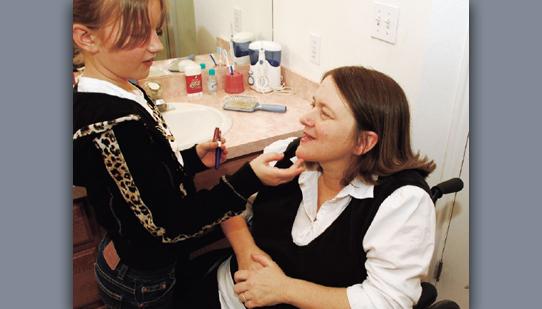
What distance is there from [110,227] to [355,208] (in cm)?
62

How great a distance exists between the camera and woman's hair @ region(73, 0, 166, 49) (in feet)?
2.74

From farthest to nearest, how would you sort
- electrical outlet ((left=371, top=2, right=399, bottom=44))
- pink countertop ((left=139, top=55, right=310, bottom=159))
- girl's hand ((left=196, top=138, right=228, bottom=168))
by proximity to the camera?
pink countertop ((left=139, top=55, right=310, bottom=159))
electrical outlet ((left=371, top=2, right=399, bottom=44))
girl's hand ((left=196, top=138, right=228, bottom=168))

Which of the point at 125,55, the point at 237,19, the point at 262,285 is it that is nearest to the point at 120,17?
the point at 125,55

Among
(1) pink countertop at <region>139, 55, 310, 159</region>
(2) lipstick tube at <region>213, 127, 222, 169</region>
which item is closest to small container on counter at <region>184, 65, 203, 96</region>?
(1) pink countertop at <region>139, 55, 310, 159</region>

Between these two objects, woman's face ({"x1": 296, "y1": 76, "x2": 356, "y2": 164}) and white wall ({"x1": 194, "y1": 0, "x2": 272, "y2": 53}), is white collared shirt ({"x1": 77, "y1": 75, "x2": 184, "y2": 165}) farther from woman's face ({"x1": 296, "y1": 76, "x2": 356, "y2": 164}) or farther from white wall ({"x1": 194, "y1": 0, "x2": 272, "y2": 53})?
white wall ({"x1": 194, "y1": 0, "x2": 272, "y2": 53})

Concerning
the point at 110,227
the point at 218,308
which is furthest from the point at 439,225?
the point at 110,227

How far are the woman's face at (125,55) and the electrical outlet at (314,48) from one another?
3.49 ft

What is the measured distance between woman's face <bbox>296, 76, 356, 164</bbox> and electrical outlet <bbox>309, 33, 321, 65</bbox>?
80 centimetres

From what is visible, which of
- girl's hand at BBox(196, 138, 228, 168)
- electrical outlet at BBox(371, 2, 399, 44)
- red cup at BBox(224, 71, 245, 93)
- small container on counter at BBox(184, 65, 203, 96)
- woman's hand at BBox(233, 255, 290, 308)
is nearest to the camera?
woman's hand at BBox(233, 255, 290, 308)

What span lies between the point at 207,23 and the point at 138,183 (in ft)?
4.58

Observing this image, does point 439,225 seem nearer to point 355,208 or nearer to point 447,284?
point 447,284

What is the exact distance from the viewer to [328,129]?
3.59 feet

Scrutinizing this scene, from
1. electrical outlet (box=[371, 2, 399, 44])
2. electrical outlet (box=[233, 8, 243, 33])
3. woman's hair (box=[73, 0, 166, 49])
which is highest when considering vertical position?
woman's hair (box=[73, 0, 166, 49])

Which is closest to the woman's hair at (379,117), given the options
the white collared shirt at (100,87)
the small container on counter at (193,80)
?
the white collared shirt at (100,87)
